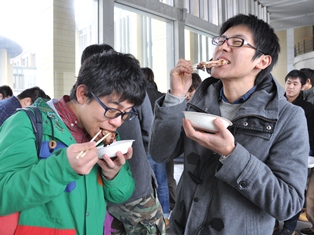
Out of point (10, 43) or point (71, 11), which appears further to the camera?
point (71, 11)

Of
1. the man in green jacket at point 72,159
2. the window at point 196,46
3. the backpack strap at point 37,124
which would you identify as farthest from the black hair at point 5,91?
the window at point 196,46

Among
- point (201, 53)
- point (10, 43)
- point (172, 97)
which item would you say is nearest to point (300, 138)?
point (172, 97)

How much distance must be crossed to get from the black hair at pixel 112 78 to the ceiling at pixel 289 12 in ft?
44.3

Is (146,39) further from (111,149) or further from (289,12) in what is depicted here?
(289,12)

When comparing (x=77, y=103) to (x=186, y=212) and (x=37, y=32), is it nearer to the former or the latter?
(x=186, y=212)

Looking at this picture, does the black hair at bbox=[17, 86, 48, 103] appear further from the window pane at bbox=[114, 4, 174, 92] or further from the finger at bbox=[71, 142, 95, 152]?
the finger at bbox=[71, 142, 95, 152]

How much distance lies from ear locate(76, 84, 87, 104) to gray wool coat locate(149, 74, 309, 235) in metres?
0.36

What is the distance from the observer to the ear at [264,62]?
1.44 m

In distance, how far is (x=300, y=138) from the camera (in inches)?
48.4

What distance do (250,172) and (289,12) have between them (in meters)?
15.9

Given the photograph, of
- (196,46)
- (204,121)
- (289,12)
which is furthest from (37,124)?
(289,12)

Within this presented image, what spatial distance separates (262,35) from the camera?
1432 mm

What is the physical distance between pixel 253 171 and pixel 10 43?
14.8 ft

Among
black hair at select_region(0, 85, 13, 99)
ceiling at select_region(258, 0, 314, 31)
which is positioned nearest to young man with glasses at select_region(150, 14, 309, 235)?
black hair at select_region(0, 85, 13, 99)
